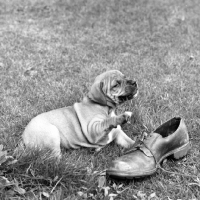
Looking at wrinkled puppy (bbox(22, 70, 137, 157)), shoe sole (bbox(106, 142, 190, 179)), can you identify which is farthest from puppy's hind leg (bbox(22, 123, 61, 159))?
shoe sole (bbox(106, 142, 190, 179))

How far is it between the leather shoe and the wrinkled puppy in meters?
0.39

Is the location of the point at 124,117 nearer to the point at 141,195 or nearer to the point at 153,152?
the point at 153,152

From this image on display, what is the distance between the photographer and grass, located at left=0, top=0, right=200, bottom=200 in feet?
9.77

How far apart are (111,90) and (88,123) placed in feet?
1.55

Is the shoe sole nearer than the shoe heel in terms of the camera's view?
Yes

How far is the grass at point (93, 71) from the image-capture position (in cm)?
298

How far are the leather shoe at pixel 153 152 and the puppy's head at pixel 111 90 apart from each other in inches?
23.6

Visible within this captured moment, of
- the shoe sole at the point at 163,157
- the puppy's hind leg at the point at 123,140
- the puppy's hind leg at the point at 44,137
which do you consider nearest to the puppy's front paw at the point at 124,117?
the shoe sole at the point at 163,157

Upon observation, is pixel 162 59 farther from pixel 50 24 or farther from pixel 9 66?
pixel 50 24

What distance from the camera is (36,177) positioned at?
9.54 feet

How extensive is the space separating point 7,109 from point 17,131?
0.69m

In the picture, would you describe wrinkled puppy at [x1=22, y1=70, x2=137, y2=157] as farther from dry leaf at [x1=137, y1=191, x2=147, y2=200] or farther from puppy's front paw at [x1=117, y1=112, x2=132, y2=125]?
dry leaf at [x1=137, y1=191, x2=147, y2=200]

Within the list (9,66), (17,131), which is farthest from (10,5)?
(17,131)

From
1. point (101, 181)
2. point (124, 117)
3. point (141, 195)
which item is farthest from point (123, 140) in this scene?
point (141, 195)
